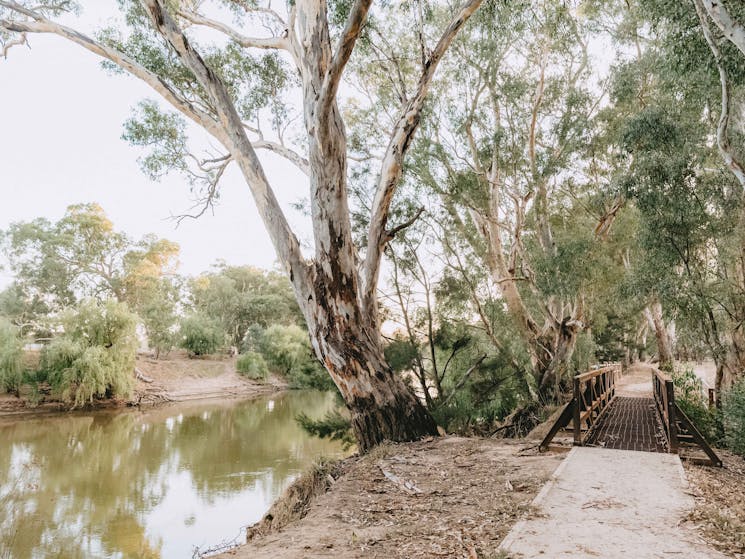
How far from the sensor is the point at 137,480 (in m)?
9.14

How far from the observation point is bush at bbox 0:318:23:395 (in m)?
15.3

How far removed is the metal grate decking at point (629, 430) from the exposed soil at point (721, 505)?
0.71m

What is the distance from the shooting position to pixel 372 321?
632 cm

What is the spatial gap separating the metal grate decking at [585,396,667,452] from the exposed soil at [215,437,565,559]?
0.85 metres

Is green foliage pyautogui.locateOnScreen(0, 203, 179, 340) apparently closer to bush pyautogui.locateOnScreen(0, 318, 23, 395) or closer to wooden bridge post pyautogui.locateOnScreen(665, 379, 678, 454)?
bush pyautogui.locateOnScreen(0, 318, 23, 395)

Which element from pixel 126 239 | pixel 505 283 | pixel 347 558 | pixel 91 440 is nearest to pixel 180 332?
pixel 126 239

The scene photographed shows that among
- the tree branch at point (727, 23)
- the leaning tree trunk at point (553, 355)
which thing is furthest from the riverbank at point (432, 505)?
the leaning tree trunk at point (553, 355)

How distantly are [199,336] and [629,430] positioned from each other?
74.3 feet

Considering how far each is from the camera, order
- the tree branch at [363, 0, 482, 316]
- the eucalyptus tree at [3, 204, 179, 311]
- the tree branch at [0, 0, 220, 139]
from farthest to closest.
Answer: the eucalyptus tree at [3, 204, 179, 311], the tree branch at [0, 0, 220, 139], the tree branch at [363, 0, 482, 316]

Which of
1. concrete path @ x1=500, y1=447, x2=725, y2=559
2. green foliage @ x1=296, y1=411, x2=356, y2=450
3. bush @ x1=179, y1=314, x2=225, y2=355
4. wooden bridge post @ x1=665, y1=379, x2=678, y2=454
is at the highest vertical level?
bush @ x1=179, y1=314, x2=225, y2=355

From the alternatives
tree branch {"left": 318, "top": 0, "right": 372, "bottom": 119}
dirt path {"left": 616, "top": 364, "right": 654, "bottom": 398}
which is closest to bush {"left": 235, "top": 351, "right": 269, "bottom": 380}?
dirt path {"left": 616, "top": 364, "right": 654, "bottom": 398}

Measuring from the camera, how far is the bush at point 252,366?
25172 millimetres

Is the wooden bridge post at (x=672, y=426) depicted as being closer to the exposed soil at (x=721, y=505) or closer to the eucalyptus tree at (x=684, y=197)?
the exposed soil at (x=721, y=505)

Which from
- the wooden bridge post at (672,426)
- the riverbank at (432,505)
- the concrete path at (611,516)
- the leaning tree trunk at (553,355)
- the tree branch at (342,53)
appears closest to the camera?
the concrete path at (611,516)
